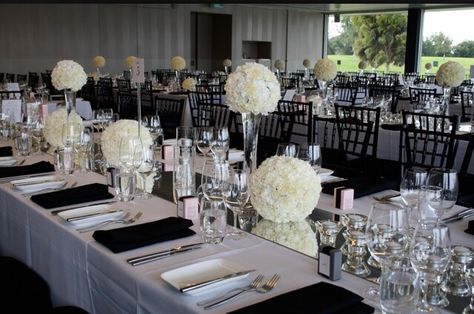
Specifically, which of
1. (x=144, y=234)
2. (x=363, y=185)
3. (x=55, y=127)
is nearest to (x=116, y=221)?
(x=144, y=234)

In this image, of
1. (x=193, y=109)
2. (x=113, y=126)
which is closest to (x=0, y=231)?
(x=113, y=126)

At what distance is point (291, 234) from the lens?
204cm

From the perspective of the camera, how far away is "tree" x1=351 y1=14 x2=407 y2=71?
19.9 metres

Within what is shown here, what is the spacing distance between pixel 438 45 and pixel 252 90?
1773 centimetres

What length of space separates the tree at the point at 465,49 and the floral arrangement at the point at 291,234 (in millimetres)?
17964

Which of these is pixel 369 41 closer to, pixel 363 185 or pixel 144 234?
pixel 363 185

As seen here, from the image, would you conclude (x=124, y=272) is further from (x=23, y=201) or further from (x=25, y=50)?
(x=25, y=50)

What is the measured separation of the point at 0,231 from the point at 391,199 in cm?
195

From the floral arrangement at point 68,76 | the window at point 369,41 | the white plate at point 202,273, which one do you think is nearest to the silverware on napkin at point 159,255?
the white plate at point 202,273

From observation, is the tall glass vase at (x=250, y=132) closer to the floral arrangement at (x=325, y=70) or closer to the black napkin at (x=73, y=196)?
the black napkin at (x=73, y=196)

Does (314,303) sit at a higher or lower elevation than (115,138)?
lower

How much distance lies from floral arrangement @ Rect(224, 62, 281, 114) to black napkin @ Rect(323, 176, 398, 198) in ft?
1.62

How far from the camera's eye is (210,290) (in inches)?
59.9

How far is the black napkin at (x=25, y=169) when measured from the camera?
2950 mm
